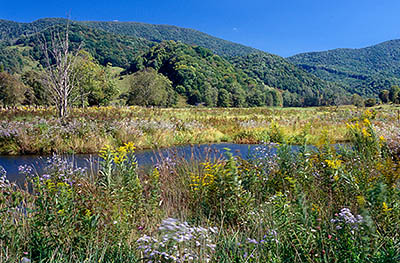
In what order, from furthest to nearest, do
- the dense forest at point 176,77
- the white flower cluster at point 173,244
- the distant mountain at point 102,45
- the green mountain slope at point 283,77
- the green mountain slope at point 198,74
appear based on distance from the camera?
the green mountain slope at point 283,77 < the distant mountain at point 102,45 < the green mountain slope at point 198,74 < the dense forest at point 176,77 < the white flower cluster at point 173,244

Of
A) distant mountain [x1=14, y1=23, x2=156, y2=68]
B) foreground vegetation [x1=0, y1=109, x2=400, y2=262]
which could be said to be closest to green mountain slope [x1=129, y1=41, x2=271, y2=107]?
distant mountain [x1=14, y1=23, x2=156, y2=68]

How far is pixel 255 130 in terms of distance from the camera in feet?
49.2

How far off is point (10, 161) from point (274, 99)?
8866cm

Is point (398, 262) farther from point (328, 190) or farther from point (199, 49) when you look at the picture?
point (199, 49)

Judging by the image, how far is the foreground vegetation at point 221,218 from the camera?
189 cm

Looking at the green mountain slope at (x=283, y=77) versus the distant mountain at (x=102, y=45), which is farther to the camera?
the green mountain slope at (x=283, y=77)

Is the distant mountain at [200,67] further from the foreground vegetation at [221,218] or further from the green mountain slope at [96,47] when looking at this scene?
the foreground vegetation at [221,218]

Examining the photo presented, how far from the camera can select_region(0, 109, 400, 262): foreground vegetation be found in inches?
74.4

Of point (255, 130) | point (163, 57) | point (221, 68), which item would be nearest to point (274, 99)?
point (221, 68)

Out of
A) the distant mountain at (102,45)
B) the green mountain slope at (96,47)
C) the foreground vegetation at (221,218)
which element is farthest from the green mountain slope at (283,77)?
the foreground vegetation at (221,218)

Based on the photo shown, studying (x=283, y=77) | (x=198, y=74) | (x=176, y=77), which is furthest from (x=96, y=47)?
(x=283, y=77)

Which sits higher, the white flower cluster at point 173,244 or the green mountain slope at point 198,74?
the green mountain slope at point 198,74

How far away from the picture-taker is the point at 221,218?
3.01m

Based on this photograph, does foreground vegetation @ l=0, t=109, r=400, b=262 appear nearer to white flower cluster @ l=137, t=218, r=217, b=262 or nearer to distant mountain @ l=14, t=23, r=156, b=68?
white flower cluster @ l=137, t=218, r=217, b=262
